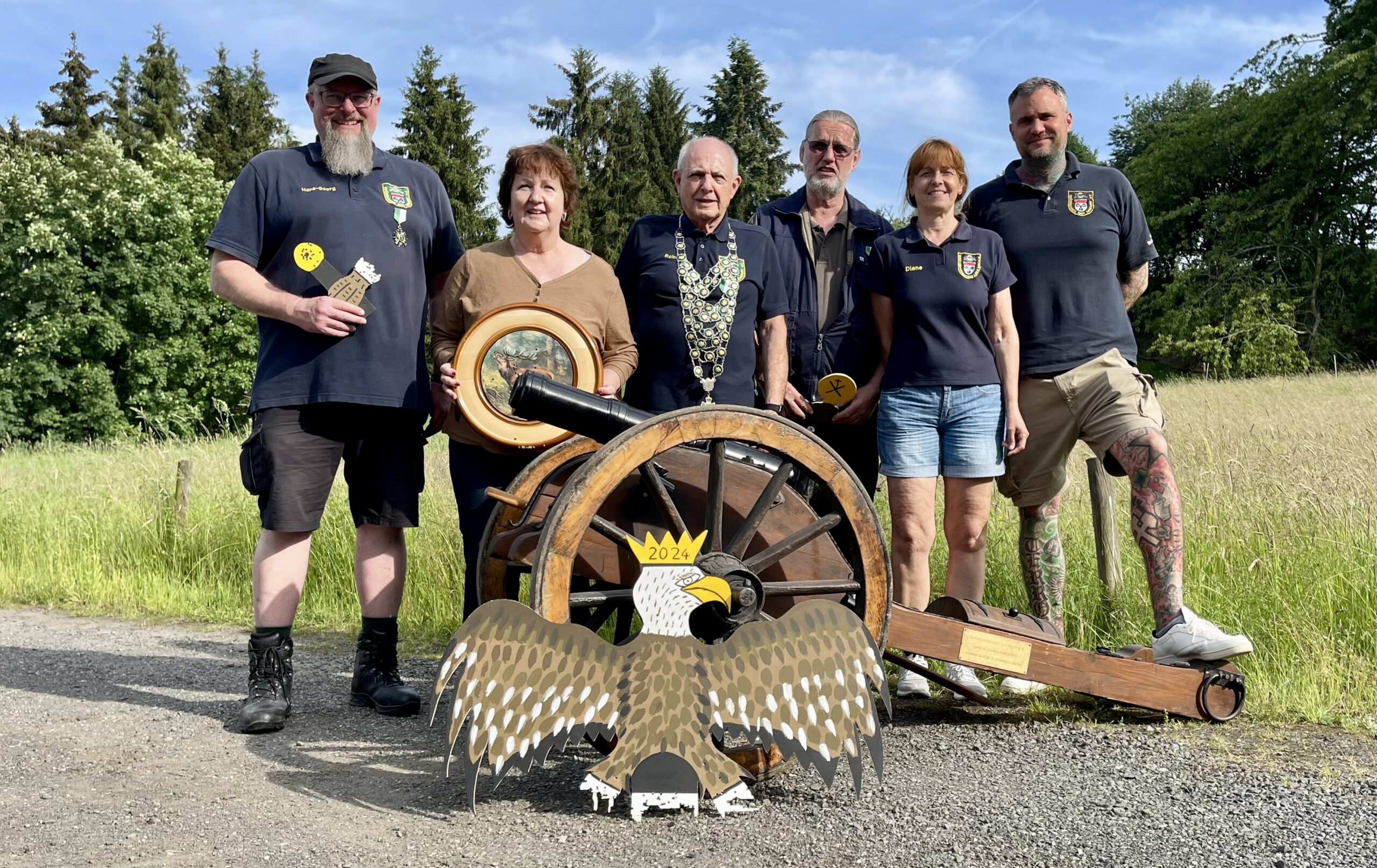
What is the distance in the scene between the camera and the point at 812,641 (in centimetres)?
297

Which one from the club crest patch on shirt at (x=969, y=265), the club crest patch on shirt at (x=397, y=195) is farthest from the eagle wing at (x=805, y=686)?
the club crest patch on shirt at (x=397, y=195)

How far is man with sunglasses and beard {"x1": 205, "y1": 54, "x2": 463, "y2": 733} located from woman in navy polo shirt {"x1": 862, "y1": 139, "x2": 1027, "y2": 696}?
180cm

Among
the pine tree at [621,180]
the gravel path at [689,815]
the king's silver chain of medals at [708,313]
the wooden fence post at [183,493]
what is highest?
the pine tree at [621,180]

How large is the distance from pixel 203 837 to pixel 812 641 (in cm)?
167

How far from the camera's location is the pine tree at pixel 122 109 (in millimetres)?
39969

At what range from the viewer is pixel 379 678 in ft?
14.0

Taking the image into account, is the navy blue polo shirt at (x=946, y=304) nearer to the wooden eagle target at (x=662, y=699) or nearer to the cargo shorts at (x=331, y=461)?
the wooden eagle target at (x=662, y=699)

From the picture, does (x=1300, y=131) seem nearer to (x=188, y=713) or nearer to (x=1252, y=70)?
(x=1252, y=70)

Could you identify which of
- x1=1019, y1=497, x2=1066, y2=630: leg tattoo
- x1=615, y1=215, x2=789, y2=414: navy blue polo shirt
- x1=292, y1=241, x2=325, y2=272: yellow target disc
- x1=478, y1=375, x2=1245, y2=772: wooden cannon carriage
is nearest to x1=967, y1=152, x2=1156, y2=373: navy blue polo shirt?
x1=1019, y1=497, x2=1066, y2=630: leg tattoo

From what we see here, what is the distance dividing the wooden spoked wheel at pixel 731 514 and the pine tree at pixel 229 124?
39247mm

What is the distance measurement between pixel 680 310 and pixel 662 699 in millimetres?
1654

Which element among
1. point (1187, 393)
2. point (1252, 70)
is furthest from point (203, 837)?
point (1252, 70)

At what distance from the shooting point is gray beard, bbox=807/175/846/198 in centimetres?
456

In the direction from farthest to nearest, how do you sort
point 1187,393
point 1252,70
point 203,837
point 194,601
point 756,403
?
point 1252,70 → point 1187,393 → point 194,601 → point 756,403 → point 203,837
